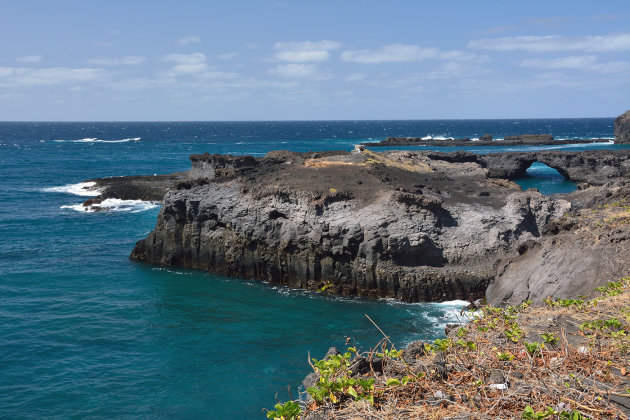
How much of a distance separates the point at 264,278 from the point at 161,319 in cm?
685

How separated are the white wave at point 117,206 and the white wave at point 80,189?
613 centimetres

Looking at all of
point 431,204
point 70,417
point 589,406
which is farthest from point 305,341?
point 589,406

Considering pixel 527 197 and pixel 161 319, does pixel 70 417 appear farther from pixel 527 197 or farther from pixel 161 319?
pixel 527 197

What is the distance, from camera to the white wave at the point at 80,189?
195 feet

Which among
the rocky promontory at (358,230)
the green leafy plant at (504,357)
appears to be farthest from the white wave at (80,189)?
the green leafy plant at (504,357)

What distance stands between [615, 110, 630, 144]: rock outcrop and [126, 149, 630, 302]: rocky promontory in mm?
81917

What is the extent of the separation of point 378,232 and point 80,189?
155ft

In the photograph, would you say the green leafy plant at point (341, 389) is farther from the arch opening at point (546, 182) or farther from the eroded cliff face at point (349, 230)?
the arch opening at point (546, 182)

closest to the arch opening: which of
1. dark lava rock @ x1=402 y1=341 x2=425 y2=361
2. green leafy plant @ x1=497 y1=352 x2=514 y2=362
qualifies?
dark lava rock @ x1=402 y1=341 x2=425 y2=361

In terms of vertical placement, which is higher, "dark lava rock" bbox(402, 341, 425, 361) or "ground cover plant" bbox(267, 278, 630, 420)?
"ground cover plant" bbox(267, 278, 630, 420)

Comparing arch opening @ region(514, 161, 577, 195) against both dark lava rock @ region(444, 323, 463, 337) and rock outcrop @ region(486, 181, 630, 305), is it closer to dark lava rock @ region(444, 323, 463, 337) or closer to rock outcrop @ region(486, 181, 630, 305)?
rock outcrop @ region(486, 181, 630, 305)

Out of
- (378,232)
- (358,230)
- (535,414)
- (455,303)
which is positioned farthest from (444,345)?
(358,230)

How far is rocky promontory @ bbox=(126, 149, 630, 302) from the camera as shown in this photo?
84.9 ft

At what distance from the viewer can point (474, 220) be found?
27781mm
